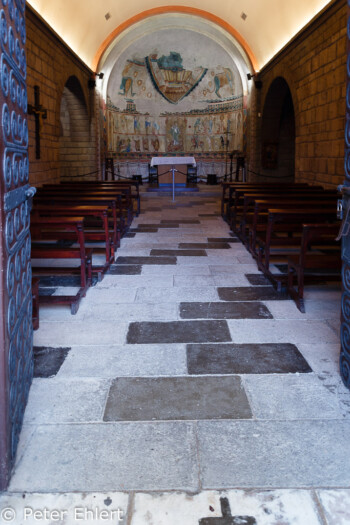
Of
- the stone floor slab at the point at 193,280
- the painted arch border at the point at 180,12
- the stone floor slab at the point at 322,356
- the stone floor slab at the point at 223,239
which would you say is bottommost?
the stone floor slab at the point at 322,356

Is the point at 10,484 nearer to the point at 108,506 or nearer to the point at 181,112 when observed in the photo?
the point at 108,506

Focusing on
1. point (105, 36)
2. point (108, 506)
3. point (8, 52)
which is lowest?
point (108, 506)

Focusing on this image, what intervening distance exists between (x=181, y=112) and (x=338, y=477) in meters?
17.1

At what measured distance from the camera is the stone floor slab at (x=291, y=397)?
2.38 meters

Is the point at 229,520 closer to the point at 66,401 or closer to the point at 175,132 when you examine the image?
the point at 66,401

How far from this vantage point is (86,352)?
3.15m

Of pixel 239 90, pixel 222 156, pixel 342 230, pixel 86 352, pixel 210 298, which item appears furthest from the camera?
pixel 222 156

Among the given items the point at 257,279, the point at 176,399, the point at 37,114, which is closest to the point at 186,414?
the point at 176,399

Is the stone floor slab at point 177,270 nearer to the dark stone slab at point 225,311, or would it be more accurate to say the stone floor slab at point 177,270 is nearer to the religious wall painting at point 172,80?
the dark stone slab at point 225,311

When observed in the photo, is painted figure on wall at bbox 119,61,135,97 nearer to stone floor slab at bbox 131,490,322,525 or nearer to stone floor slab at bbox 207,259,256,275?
stone floor slab at bbox 207,259,256,275

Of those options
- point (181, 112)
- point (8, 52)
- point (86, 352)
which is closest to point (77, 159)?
point (181, 112)

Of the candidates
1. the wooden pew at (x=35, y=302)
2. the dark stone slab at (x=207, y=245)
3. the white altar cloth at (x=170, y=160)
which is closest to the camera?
the wooden pew at (x=35, y=302)

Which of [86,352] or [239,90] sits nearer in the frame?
[86,352]

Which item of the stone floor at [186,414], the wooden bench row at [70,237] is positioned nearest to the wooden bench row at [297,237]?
the stone floor at [186,414]
